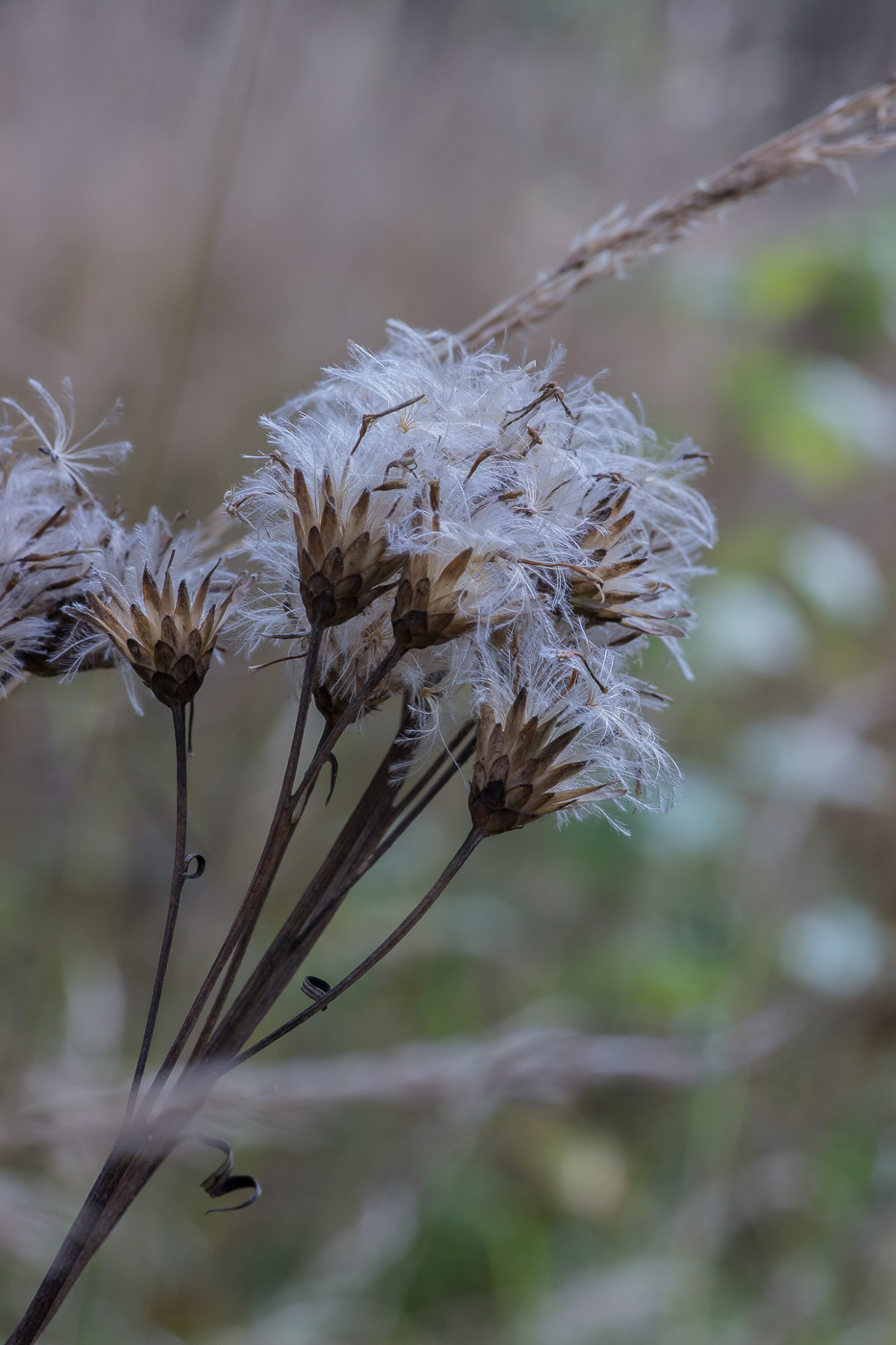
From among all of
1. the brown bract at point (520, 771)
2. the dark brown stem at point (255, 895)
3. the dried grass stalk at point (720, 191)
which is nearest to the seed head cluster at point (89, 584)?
the dark brown stem at point (255, 895)

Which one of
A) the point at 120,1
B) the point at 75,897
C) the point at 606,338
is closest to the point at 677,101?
the point at 606,338

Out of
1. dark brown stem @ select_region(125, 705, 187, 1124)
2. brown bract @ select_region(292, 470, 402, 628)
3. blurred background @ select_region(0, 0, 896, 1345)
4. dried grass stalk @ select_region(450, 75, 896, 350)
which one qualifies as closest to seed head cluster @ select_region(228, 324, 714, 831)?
brown bract @ select_region(292, 470, 402, 628)

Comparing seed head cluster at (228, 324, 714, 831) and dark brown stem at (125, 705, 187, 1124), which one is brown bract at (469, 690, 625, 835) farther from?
dark brown stem at (125, 705, 187, 1124)

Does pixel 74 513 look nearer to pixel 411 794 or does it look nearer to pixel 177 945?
pixel 411 794

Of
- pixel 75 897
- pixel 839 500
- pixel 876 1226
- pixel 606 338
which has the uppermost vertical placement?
pixel 606 338

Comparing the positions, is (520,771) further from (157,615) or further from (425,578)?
(157,615)

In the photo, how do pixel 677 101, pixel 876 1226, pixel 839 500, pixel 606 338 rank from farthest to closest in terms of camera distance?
pixel 606 338, pixel 839 500, pixel 677 101, pixel 876 1226

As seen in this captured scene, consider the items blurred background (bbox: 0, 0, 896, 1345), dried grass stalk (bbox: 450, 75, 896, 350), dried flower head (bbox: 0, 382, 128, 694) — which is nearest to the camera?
dried flower head (bbox: 0, 382, 128, 694)
